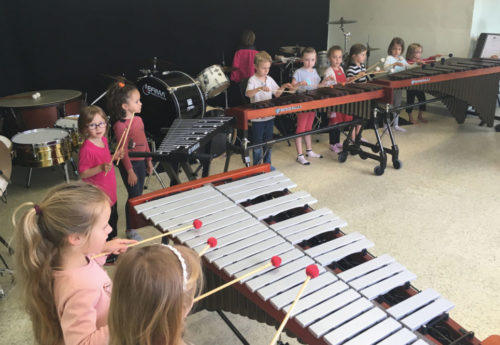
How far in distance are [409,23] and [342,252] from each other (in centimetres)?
623

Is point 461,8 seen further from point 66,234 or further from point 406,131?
point 66,234

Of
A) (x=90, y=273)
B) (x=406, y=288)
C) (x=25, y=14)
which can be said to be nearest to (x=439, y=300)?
(x=406, y=288)

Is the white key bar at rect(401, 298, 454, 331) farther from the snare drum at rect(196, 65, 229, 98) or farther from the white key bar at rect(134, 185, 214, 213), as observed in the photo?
the snare drum at rect(196, 65, 229, 98)

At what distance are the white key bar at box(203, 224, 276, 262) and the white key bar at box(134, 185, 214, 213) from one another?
0.44 m

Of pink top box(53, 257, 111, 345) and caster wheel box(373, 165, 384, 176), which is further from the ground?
pink top box(53, 257, 111, 345)

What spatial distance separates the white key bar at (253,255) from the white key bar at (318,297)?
0.28 meters

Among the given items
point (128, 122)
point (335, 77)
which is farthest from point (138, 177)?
point (335, 77)

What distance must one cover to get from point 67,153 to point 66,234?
287 centimetres

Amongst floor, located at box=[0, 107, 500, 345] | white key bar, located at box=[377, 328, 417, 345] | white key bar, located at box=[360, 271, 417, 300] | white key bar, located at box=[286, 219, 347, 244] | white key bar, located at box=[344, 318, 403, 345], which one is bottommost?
floor, located at box=[0, 107, 500, 345]

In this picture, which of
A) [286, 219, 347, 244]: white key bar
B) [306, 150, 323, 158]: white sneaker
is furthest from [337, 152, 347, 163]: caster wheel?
[286, 219, 347, 244]: white key bar

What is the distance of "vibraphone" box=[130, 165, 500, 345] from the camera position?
1539 millimetres

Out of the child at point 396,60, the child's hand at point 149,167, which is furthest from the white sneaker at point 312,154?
the child's hand at point 149,167

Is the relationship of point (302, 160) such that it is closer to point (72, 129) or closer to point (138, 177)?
point (138, 177)

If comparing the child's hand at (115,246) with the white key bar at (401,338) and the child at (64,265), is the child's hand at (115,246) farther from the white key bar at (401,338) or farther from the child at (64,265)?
the white key bar at (401,338)
